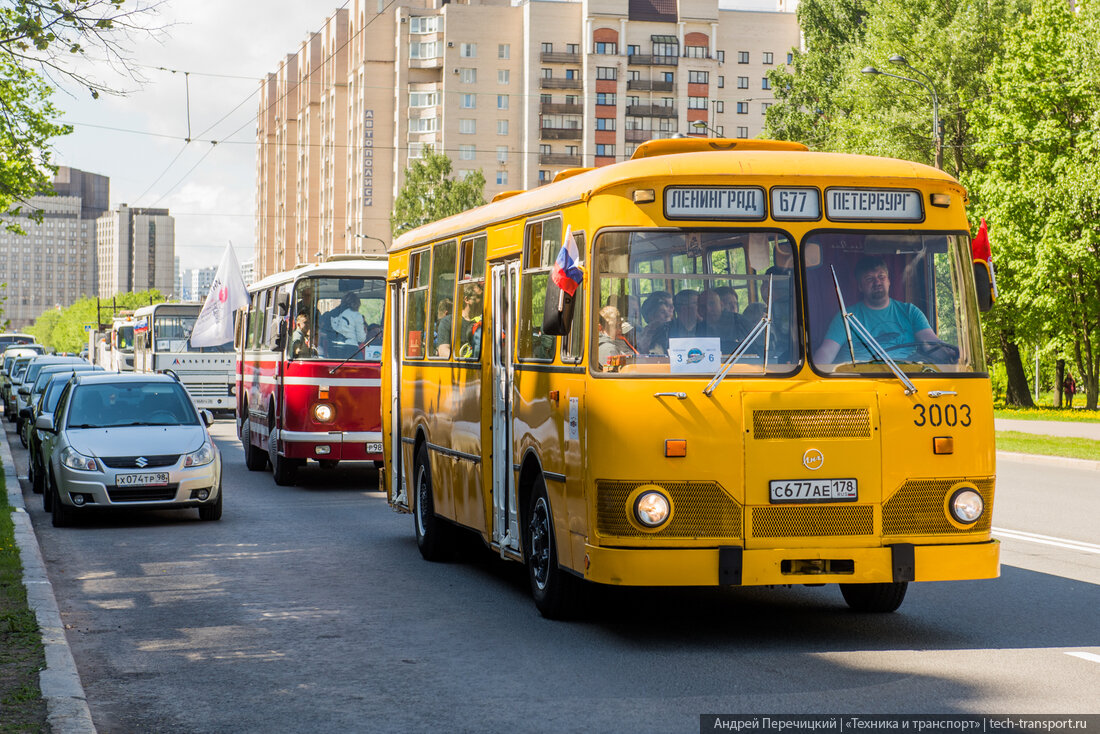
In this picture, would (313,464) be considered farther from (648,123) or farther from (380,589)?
(648,123)

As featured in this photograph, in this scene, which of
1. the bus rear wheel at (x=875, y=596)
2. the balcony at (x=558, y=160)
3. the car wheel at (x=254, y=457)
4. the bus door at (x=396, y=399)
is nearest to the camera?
the bus rear wheel at (x=875, y=596)

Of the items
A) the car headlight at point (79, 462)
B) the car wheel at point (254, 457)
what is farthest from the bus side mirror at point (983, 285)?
the car wheel at point (254, 457)

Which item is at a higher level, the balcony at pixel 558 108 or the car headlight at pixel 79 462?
the balcony at pixel 558 108

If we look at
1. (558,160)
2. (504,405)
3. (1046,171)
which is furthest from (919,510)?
(558,160)

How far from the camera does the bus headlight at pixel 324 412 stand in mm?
19766

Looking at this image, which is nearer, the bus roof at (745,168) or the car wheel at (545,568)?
the bus roof at (745,168)

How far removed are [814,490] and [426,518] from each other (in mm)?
5269

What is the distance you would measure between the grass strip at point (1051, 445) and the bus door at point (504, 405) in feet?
54.8

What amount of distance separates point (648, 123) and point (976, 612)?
350 feet

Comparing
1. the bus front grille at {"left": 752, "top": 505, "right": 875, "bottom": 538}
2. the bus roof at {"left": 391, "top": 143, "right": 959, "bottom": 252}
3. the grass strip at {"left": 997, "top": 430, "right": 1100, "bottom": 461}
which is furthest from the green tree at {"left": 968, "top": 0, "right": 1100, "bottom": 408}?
the bus front grille at {"left": 752, "top": 505, "right": 875, "bottom": 538}

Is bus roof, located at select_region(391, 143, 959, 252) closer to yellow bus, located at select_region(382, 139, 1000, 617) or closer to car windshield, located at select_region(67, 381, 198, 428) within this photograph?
yellow bus, located at select_region(382, 139, 1000, 617)

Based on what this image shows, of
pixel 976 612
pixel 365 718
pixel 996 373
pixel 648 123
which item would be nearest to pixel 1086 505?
pixel 976 612

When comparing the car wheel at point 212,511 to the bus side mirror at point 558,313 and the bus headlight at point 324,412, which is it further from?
the bus side mirror at point 558,313

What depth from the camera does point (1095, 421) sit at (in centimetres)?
3988
